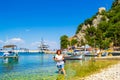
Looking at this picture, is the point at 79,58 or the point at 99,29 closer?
the point at 79,58

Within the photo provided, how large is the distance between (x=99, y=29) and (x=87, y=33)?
2451 cm

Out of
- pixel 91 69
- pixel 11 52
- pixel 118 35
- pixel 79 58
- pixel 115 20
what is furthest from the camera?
pixel 115 20

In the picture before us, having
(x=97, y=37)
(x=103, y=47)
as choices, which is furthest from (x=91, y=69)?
(x=97, y=37)

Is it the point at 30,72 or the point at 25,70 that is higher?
the point at 25,70

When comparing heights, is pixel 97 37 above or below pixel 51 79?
above

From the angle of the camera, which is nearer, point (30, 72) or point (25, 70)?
point (30, 72)

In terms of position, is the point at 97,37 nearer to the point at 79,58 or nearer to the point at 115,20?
the point at 115,20

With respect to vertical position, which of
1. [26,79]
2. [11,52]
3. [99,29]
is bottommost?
[26,79]

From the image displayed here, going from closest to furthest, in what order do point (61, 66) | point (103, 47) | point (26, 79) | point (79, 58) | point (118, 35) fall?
point (61, 66) → point (26, 79) → point (79, 58) → point (118, 35) → point (103, 47)

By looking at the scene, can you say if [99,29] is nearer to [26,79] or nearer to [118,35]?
[118,35]

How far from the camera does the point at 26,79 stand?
32.8 meters

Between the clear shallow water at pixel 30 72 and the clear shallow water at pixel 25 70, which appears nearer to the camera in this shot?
the clear shallow water at pixel 30 72

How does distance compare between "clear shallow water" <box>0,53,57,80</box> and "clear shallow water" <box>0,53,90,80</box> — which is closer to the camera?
"clear shallow water" <box>0,53,90,80</box>

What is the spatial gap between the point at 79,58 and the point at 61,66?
54.4 m
